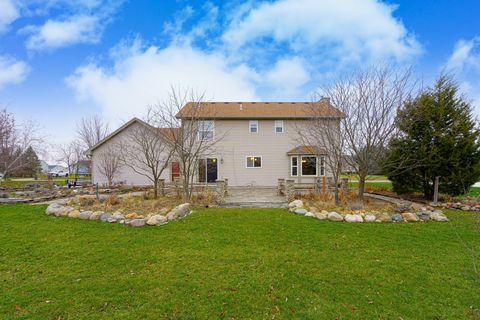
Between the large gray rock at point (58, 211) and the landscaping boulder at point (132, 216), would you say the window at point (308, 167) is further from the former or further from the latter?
the large gray rock at point (58, 211)

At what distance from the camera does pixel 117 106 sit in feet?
64.3

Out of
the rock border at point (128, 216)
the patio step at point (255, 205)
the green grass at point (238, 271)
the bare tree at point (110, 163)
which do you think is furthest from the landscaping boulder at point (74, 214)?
the bare tree at point (110, 163)

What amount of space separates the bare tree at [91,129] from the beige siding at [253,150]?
17.6 metres

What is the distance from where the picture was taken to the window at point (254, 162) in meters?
16.0

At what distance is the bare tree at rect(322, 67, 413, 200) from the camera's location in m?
8.18

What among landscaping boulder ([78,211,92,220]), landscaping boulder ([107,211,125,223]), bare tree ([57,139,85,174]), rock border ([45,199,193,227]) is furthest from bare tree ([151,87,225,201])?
bare tree ([57,139,85,174])

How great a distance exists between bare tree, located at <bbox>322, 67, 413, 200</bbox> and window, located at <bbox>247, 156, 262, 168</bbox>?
7.84 meters

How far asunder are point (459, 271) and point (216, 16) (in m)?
15.1

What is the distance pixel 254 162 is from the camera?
15977 millimetres

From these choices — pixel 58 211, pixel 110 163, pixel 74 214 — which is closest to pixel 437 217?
pixel 74 214

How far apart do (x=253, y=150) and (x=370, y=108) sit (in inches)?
346

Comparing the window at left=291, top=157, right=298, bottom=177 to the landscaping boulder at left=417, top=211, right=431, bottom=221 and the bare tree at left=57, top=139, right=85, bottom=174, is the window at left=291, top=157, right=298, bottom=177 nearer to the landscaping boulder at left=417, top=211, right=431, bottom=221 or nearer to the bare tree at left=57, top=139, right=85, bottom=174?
the landscaping boulder at left=417, top=211, right=431, bottom=221

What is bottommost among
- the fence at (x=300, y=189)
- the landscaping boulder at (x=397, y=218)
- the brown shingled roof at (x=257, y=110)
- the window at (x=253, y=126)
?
the landscaping boulder at (x=397, y=218)

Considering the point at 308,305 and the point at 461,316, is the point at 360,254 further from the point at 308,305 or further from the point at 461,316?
the point at 308,305
